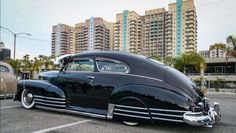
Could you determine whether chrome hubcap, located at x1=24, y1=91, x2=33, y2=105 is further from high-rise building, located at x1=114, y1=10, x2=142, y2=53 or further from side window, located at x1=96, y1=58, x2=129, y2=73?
high-rise building, located at x1=114, y1=10, x2=142, y2=53

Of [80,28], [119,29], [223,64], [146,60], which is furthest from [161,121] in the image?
[119,29]

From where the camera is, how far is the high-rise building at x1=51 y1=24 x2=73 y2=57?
2220 inches

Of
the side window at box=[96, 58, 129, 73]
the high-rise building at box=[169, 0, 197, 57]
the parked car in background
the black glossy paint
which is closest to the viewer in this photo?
the black glossy paint

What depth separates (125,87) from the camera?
15.5 feet

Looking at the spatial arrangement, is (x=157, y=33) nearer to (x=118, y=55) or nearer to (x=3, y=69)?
(x=3, y=69)

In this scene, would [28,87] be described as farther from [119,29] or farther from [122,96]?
[119,29]

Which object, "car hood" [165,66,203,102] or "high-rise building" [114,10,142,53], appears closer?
"car hood" [165,66,203,102]

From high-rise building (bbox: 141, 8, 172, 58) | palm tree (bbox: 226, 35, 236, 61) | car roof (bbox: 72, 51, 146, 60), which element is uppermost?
high-rise building (bbox: 141, 8, 172, 58)

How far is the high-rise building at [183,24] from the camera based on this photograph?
95000mm

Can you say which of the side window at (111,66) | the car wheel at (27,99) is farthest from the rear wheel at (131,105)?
the car wheel at (27,99)

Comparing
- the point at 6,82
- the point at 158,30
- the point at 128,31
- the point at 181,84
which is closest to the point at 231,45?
the point at 6,82

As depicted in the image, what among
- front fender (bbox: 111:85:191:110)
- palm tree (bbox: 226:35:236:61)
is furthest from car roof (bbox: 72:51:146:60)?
palm tree (bbox: 226:35:236:61)

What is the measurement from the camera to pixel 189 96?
4.31m

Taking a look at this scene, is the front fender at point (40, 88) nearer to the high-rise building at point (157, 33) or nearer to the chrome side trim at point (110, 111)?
the chrome side trim at point (110, 111)
